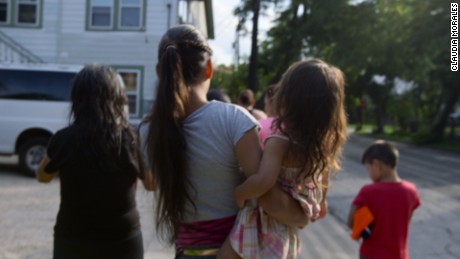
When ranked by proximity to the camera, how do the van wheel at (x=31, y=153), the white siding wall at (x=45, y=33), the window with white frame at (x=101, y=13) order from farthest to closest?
Result: 1. the white siding wall at (x=45, y=33)
2. the window with white frame at (x=101, y=13)
3. the van wheel at (x=31, y=153)

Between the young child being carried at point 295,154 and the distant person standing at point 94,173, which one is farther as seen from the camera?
the distant person standing at point 94,173

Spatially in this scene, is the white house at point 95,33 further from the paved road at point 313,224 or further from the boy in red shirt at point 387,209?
the boy in red shirt at point 387,209

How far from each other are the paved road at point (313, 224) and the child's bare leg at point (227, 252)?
2.02 m

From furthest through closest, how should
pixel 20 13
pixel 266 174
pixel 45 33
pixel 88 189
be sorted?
1. pixel 20 13
2. pixel 45 33
3. pixel 88 189
4. pixel 266 174

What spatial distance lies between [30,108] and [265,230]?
10.5 metres

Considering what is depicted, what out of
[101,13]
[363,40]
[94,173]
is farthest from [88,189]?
[363,40]

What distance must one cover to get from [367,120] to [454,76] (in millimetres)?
44922

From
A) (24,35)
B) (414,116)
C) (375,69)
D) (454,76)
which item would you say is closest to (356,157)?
(454,76)

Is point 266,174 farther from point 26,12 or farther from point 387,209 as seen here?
point 26,12

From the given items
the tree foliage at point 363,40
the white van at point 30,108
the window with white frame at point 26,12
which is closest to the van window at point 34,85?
the white van at point 30,108

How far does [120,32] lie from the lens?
19.2m

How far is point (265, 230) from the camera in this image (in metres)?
2.19

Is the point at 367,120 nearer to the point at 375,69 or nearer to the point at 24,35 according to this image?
the point at 375,69

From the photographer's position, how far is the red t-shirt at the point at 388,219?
11.5 ft
